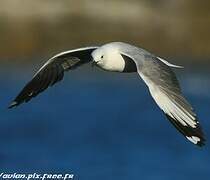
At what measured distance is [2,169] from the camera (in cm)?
577

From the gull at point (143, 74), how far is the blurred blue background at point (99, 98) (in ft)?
5.88

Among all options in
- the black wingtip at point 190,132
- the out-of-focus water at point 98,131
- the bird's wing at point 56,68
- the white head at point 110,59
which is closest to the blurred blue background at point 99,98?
the out-of-focus water at point 98,131

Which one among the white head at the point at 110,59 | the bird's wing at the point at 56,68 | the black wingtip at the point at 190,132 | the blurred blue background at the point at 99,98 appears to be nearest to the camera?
the black wingtip at the point at 190,132

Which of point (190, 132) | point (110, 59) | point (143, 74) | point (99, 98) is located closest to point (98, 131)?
point (99, 98)

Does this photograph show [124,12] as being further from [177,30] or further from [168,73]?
[168,73]

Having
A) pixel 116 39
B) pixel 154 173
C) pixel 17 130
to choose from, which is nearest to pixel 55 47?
pixel 116 39

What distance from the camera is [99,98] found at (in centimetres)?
796

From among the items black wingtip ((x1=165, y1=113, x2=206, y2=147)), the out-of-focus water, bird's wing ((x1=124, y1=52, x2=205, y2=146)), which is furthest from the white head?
the out-of-focus water

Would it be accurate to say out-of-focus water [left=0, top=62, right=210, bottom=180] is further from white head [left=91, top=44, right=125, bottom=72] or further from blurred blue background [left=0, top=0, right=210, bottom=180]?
white head [left=91, top=44, right=125, bottom=72]

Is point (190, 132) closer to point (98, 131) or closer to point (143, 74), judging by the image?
point (143, 74)

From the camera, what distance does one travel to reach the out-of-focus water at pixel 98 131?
6067 millimetres

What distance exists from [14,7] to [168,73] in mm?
5790

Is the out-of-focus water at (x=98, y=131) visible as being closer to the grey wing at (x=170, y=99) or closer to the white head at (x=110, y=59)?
the white head at (x=110, y=59)

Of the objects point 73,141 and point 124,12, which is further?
point 124,12
